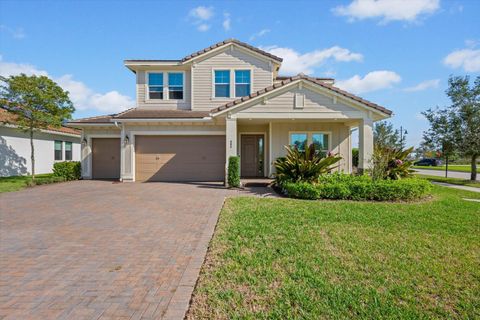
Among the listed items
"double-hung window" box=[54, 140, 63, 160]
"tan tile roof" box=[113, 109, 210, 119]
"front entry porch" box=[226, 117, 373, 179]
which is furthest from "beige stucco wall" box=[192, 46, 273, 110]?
"double-hung window" box=[54, 140, 63, 160]

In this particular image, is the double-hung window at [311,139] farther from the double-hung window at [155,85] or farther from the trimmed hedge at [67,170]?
the trimmed hedge at [67,170]

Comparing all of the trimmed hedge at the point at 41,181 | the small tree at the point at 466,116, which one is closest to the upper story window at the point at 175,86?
the trimmed hedge at the point at 41,181

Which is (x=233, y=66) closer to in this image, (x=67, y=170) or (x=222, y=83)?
(x=222, y=83)

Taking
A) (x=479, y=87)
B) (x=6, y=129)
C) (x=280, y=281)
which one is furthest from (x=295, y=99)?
(x=6, y=129)

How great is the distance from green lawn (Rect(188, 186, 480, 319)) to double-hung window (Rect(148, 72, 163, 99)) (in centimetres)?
1160

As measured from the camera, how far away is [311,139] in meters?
14.4

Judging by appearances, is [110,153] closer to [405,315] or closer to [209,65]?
[209,65]

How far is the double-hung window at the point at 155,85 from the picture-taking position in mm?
15758

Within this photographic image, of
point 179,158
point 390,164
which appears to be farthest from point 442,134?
point 179,158

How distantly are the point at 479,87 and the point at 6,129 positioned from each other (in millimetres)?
29946

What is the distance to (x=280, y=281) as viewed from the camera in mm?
3439

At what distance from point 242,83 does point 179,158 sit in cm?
577

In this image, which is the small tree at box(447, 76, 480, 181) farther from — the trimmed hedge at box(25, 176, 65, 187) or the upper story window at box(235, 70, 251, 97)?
the trimmed hedge at box(25, 176, 65, 187)

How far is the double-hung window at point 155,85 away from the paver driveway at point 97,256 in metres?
9.02
